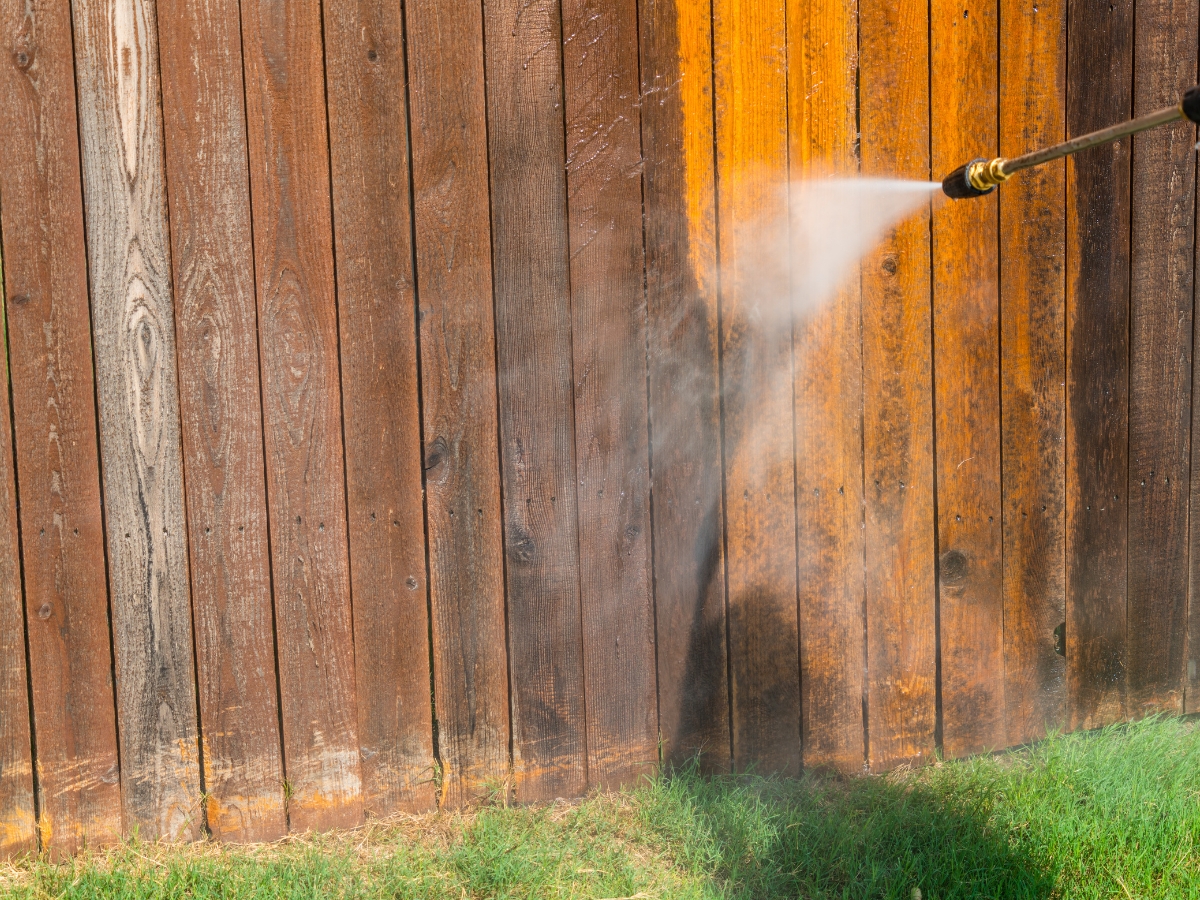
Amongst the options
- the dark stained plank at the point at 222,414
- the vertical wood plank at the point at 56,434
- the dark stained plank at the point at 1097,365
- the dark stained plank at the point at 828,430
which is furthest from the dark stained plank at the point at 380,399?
the dark stained plank at the point at 1097,365

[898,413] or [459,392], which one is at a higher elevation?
[459,392]

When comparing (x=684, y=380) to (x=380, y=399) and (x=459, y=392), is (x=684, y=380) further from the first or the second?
(x=380, y=399)

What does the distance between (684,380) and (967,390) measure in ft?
2.73

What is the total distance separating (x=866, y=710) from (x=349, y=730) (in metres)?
1.41

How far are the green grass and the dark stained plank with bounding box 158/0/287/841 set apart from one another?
0.23 meters

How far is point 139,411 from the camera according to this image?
2344mm

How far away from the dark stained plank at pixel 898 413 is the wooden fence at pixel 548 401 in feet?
0.04

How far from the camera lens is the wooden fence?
232 centimetres

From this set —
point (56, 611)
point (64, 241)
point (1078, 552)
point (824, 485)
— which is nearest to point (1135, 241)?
point (1078, 552)

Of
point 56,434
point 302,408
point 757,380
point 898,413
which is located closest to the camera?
point 56,434

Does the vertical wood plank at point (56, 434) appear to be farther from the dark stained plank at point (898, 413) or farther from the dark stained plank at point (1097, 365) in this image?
the dark stained plank at point (1097, 365)

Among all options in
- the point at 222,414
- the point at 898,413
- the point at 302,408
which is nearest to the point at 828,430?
the point at 898,413

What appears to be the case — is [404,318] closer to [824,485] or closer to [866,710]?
[824,485]

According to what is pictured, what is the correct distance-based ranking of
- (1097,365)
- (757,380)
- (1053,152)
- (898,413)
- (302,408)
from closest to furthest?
(1053,152), (302,408), (757,380), (898,413), (1097,365)
